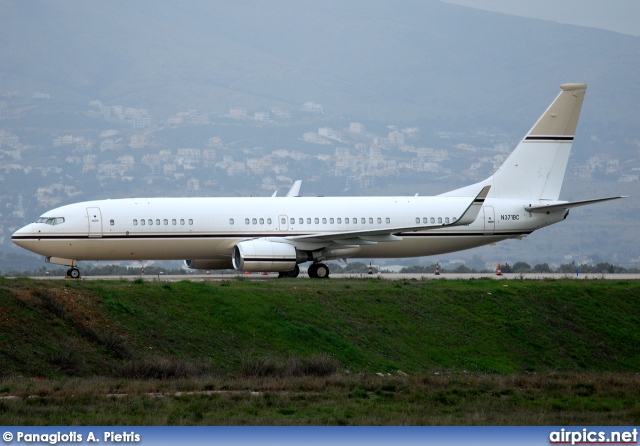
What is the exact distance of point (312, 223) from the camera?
40875mm

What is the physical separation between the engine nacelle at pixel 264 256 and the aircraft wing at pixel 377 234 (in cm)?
92

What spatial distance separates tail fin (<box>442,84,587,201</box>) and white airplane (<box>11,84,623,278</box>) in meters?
0.04

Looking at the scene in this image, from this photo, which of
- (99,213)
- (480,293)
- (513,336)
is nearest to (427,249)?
(480,293)

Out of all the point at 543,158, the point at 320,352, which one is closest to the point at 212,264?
the point at 543,158

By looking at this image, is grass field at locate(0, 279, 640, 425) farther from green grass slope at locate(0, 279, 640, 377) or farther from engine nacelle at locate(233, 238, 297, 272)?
engine nacelle at locate(233, 238, 297, 272)

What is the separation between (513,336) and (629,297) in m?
7.43

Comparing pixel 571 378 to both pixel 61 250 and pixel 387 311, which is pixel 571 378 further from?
pixel 61 250

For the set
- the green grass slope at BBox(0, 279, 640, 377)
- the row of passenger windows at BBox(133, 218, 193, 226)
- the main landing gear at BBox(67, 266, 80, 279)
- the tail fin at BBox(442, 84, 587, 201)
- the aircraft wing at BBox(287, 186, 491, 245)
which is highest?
the tail fin at BBox(442, 84, 587, 201)

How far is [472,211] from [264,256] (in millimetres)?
7849

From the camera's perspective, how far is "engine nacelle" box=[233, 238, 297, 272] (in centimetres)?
3800

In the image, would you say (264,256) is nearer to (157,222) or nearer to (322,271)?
(322,271)

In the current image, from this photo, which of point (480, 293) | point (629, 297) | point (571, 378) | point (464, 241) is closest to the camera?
point (571, 378)

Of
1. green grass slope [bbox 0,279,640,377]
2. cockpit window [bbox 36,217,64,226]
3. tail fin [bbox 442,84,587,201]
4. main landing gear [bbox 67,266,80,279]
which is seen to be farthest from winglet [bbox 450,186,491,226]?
cockpit window [bbox 36,217,64,226]

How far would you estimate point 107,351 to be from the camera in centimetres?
2408
